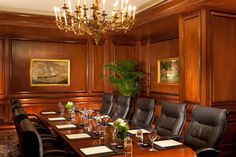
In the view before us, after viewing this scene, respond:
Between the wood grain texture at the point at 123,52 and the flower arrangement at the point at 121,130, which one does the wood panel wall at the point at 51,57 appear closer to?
the wood grain texture at the point at 123,52

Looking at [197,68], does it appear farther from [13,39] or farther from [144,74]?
[13,39]

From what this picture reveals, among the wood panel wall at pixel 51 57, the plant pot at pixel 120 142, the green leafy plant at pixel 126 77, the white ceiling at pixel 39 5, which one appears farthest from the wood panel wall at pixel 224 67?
the wood panel wall at pixel 51 57

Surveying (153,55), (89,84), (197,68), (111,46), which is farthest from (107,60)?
(197,68)

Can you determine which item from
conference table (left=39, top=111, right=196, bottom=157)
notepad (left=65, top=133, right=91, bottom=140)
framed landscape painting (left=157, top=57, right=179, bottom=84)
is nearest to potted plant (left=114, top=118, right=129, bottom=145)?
conference table (left=39, top=111, right=196, bottom=157)

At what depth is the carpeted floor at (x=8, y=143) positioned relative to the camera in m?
4.56

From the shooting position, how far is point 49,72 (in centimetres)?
746

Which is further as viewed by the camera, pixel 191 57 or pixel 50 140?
pixel 191 57

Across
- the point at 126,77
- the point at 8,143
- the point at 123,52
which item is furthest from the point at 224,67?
the point at 8,143

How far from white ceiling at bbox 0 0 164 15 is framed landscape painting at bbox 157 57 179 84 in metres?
1.87

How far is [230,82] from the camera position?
4.49 metres

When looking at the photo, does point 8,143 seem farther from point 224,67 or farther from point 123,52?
point 224,67

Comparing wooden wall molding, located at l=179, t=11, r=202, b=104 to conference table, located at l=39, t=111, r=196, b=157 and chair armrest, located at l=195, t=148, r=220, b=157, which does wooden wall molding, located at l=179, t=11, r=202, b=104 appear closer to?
chair armrest, located at l=195, t=148, r=220, b=157

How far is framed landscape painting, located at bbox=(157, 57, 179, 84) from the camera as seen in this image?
6.58 meters

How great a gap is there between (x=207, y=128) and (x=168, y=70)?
13.4 ft
